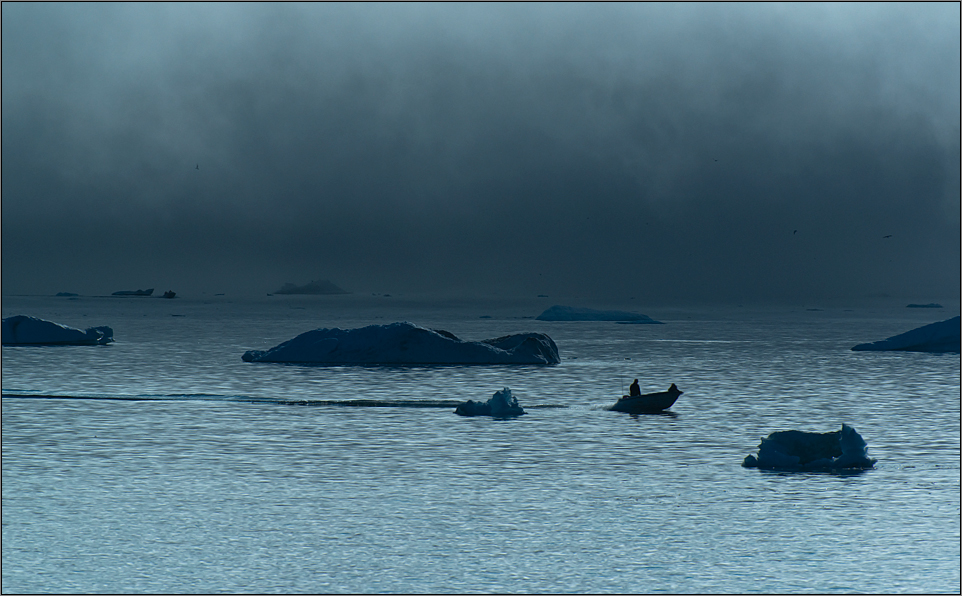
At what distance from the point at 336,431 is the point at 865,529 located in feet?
45.0

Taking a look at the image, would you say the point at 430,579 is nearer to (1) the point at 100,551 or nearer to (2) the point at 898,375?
(1) the point at 100,551

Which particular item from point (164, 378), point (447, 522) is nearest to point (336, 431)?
point (447, 522)

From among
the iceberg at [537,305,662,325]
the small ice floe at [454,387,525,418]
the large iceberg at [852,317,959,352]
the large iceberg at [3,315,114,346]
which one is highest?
the iceberg at [537,305,662,325]

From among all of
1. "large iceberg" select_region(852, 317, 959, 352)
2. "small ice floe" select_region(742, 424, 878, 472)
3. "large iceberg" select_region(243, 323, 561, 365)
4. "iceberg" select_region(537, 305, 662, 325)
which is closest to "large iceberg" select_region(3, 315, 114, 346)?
"large iceberg" select_region(243, 323, 561, 365)

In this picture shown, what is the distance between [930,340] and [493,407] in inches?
1561

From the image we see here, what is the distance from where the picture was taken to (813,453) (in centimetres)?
1972

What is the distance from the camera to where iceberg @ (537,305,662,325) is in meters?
120

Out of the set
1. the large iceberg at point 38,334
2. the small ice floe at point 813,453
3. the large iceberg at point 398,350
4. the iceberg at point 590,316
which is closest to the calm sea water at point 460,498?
the small ice floe at point 813,453

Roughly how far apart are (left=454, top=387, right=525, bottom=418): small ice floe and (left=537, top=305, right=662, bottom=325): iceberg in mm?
90586

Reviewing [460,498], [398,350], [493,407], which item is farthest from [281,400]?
[460,498]

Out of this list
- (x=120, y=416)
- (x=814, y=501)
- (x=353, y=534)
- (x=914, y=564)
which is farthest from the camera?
(x=120, y=416)

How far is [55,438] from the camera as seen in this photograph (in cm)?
2356

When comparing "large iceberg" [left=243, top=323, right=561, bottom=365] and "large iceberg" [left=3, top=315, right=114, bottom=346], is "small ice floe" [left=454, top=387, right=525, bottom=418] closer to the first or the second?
"large iceberg" [left=243, top=323, right=561, bottom=365]

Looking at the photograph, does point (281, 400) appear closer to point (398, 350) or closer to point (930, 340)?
point (398, 350)
